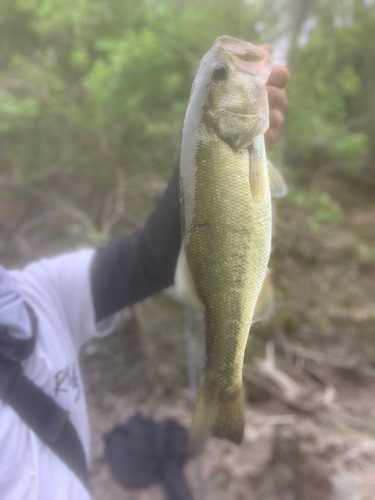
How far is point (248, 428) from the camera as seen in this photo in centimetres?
288

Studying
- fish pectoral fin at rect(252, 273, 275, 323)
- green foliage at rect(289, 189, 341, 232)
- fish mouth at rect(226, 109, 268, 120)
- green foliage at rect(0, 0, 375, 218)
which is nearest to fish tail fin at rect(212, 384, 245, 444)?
fish pectoral fin at rect(252, 273, 275, 323)

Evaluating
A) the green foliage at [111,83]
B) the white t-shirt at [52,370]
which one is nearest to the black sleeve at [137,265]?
the white t-shirt at [52,370]

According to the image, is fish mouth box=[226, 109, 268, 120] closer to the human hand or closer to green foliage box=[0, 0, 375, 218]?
the human hand

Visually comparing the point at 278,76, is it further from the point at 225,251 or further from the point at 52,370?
the point at 52,370

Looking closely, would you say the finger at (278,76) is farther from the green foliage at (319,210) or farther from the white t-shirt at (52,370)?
the green foliage at (319,210)

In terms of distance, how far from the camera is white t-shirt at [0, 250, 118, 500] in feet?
3.05

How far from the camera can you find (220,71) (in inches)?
31.2

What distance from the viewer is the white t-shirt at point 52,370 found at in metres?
0.93

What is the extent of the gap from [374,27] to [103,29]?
575cm

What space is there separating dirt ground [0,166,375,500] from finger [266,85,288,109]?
8.07 ft

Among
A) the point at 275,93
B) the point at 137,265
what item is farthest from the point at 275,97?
the point at 137,265

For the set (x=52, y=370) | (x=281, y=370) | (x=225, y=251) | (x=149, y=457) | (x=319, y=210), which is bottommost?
(x=281, y=370)

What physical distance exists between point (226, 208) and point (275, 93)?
445mm

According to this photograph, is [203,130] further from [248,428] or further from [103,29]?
[103,29]
